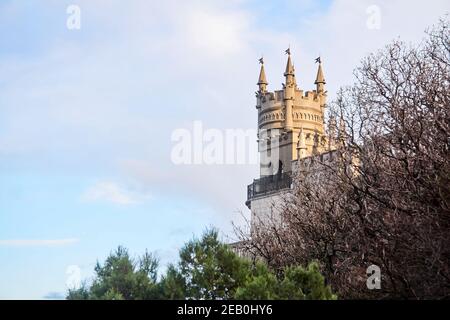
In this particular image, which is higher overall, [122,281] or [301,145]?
[301,145]

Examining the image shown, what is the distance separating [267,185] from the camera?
69.8m

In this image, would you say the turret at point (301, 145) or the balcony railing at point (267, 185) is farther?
the turret at point (301, 145)

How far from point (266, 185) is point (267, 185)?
0.35 feet

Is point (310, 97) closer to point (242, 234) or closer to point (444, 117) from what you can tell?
point (242, 234)

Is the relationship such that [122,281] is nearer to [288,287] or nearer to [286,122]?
[288,287]

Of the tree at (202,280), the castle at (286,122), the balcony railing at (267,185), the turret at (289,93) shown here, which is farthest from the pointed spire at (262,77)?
the tree at (202,280)

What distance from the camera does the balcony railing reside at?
68.3 meters

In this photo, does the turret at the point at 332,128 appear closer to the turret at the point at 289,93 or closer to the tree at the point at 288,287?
the tree at the point at 288,287

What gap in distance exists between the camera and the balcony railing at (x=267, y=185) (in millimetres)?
68312

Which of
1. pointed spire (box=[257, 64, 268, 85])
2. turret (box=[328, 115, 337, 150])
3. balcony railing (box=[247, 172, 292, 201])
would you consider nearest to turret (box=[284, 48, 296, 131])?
pointed spire (box=[257, 64, 268, 85])

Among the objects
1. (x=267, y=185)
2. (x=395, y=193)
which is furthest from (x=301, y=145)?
(x=395, y=193)

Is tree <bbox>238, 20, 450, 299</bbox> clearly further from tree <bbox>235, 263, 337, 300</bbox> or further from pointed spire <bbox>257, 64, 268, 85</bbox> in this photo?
pointed spire <bbox>257, 64, 268, 85</bbox>

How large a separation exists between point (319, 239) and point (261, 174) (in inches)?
1972
